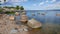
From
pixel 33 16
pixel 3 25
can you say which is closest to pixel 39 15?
pixel 33 16

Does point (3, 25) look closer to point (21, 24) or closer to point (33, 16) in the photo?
point (21, 24)

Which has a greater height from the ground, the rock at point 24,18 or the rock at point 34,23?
the rock at point 24,18

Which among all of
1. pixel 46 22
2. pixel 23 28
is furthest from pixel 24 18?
pixel 46 22

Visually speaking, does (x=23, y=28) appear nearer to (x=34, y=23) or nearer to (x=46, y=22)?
(x=34, y=23)

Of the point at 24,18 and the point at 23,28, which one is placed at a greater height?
the point at 24,18

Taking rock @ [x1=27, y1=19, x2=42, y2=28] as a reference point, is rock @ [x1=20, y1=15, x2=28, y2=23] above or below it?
above

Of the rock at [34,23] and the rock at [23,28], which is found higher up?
the rock at [34,23]

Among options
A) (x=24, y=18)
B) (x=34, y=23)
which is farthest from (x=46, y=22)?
(x=24, y=18)

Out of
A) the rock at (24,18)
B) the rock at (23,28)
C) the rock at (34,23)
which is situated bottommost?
the rock at (23,28)

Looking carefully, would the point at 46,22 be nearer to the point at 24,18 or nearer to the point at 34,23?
the point at 34,23

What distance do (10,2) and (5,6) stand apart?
7 cm

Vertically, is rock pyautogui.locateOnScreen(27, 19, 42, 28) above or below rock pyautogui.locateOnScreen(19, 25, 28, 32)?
above

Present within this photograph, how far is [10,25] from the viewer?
1.20 meters

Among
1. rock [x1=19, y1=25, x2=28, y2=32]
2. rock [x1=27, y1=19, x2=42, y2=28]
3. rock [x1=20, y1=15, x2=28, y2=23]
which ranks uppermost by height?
rock [x1=20, y1=15, x2=28, y2=23]
